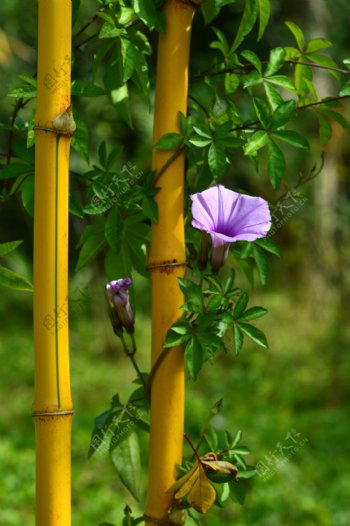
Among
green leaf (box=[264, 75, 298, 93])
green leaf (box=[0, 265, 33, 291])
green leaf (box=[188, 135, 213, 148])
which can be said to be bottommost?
green leaf (box=[0, 265, 33, 291])

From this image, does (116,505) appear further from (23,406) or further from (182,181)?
(182,181)

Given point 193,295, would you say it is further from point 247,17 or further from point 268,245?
point 247,17

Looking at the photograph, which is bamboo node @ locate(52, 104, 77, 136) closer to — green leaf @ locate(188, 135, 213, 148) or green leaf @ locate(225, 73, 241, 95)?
green leaf @ locate(188, 135, 213, 148)

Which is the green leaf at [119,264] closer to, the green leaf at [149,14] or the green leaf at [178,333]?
the green leaf at [178,333]

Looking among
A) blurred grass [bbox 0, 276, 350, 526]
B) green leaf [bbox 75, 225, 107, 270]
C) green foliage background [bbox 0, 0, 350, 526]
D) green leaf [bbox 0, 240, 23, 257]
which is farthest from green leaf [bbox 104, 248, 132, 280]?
blurred grass [bbox 0, 276, 350, 526]

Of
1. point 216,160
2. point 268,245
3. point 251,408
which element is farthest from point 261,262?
point 251,408

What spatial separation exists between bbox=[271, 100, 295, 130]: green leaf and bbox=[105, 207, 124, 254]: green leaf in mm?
205

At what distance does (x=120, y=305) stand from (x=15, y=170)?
199 millimetres

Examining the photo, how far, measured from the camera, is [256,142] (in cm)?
83

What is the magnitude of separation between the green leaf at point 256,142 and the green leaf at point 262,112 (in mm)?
13

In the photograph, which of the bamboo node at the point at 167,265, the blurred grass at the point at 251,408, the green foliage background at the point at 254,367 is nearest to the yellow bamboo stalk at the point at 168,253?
the bamboo node at the point at 167,265

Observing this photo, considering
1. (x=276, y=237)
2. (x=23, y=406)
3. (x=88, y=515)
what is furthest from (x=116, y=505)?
(x=276, y=237)

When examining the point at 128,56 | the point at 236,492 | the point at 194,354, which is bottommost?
the point at 236,492

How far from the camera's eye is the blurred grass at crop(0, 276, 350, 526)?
100 inches
